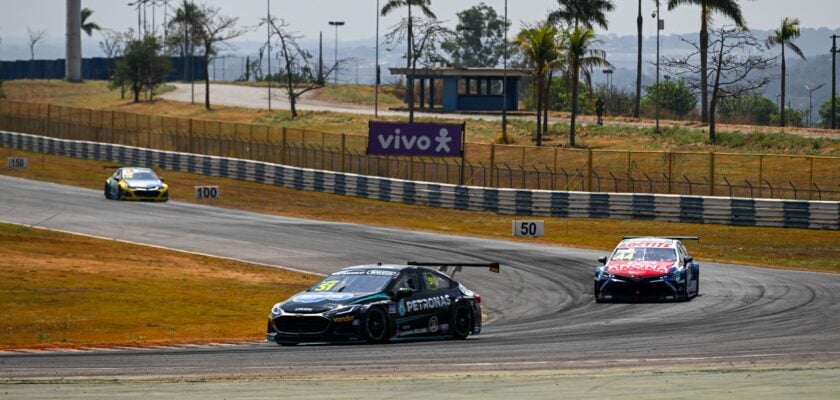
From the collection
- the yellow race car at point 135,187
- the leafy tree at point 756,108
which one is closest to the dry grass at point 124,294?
the yellow race car at point 135,187

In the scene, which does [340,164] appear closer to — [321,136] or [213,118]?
[321,136]

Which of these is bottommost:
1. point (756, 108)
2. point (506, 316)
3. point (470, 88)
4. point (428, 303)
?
point (506, 316)

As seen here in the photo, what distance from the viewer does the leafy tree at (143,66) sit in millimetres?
114562

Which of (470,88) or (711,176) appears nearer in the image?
(711,176)

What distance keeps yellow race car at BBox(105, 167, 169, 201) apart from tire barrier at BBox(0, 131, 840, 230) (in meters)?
9.06

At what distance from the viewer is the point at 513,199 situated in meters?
52.6

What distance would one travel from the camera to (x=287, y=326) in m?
19.9

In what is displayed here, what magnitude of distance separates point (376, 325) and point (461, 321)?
6.26ft

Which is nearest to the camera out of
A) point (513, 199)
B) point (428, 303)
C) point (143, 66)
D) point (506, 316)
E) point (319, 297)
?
point (319, 297)

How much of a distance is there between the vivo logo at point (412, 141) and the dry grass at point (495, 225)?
285cm

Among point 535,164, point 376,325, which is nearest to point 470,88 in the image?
point 535,164

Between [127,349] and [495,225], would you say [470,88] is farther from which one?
[127,349]

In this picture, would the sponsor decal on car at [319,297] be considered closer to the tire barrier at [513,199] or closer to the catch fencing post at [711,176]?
the tire barrier at [513,199]

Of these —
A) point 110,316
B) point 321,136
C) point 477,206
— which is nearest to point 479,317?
point 110,316
